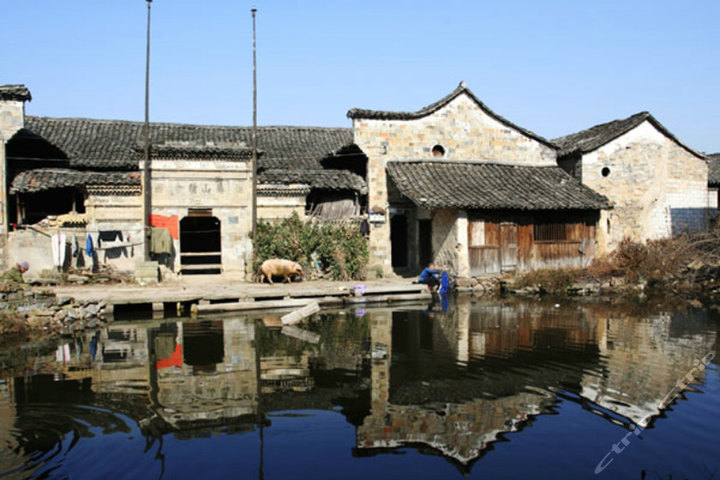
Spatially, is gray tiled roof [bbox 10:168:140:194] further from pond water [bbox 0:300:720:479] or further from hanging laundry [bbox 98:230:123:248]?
pond water [bbox 0:300:720:479]

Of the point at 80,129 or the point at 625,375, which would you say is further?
the point at 80,129

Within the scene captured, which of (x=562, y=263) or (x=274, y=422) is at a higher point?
(x=562, y=263)

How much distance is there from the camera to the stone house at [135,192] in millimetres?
17781

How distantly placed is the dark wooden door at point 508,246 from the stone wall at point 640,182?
4.27 m

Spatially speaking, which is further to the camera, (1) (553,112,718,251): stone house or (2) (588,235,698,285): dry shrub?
(1) (553,112,718,251): stone house

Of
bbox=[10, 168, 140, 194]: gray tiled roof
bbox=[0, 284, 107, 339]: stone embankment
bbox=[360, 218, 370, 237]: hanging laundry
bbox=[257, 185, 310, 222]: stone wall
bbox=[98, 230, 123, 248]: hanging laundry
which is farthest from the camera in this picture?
bbox=[360, 218, 370, 237]: hanging laundry

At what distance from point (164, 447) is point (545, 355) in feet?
21.2

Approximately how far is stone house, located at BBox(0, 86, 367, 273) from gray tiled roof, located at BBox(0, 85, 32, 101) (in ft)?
0.10

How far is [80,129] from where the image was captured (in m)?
22.5

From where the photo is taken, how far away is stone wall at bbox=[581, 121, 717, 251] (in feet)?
71.2

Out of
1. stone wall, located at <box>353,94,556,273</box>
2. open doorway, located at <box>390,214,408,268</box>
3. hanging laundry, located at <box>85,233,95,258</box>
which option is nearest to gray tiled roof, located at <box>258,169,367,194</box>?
stone wall, located at <box>353,94,556,273</box>

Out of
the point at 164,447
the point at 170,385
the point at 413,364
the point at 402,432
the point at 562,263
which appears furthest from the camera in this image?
the point at 562,263

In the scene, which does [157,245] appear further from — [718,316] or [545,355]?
[718,316]

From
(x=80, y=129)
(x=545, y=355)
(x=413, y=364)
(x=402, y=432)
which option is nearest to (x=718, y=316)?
(x=545, y=355)
